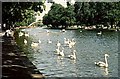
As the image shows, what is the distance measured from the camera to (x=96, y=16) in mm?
119938

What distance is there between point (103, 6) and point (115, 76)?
308 feet

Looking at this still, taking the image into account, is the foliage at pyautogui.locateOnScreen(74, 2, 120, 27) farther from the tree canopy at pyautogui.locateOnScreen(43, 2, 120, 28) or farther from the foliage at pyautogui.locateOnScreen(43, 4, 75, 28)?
the foliage at pyautogui.locateOnScreen(43, 4, 75, 28)

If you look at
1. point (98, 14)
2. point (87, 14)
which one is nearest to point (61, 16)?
point (87, 14)

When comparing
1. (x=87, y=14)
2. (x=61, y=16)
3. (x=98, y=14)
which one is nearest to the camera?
(x=98, y=14)

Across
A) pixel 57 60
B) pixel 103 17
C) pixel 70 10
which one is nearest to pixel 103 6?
pixel 103 17

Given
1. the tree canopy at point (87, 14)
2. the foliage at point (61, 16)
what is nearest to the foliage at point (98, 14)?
the tree canopy at point (87, 14)

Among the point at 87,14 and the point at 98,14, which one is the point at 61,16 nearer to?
the point at 87,14

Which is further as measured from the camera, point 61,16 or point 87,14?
point 61,16

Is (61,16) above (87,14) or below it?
below

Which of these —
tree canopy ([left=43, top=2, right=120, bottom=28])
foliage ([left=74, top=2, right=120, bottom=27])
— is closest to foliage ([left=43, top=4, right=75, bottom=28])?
tree canopy ([left=43, top=2, right=120, bottom=28])

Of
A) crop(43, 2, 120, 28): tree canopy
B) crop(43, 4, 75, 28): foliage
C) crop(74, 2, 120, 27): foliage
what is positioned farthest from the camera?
crop(43, 4, 75, 28): foliage

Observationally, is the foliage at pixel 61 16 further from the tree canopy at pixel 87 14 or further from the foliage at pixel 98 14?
the foliage at pixel 98 14

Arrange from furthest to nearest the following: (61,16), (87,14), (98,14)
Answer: (61,16), (87,14), (98,14)

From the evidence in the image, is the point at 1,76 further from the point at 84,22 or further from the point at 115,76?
the point at 84,22
